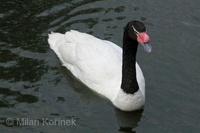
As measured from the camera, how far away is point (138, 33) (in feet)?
33.2

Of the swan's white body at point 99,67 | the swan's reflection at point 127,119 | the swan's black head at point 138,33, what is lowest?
the swan's reflection at point 127,119

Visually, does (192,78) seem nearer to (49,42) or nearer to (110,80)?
(110,80)

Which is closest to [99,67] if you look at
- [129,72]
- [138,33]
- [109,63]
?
[109,63]

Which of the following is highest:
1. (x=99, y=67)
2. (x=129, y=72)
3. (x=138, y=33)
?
(x=138, y=33)

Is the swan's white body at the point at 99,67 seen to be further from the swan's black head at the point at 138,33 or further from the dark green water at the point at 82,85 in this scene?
the swan's black head at the point at 138,33

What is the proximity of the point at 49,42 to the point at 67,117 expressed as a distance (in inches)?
127

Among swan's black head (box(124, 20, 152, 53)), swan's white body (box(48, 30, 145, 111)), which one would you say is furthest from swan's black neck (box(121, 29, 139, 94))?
swan's black head (box(124, 20, 152, 53))

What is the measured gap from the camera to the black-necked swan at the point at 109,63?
423 inches

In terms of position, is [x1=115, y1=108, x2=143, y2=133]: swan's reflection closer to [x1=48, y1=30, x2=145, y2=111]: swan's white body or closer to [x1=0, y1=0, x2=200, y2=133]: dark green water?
[x1=0, y1=0, x2=200, y2=133]: dark green water

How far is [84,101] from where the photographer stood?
1155cm

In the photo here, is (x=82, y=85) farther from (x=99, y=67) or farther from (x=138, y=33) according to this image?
(x=138, y=33)

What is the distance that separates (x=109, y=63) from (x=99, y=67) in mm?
254

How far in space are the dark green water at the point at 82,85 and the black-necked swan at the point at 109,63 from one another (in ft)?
0.85

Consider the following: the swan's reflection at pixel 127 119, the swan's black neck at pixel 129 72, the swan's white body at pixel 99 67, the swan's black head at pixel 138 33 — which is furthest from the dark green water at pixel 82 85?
the swan's black head at pixel 138 33
